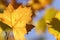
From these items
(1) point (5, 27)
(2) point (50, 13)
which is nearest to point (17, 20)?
(1) point (5, 27)

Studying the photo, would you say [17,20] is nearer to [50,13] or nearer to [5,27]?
[5,27]

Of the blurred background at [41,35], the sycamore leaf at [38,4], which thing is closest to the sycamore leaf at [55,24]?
the blurred background at [41,35]

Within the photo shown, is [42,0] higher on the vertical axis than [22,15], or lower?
higher

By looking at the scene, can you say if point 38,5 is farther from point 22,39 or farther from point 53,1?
point 22,39

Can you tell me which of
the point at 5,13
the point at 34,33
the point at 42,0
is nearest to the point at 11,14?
the point at 5,13

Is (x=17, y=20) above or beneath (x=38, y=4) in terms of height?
beneath

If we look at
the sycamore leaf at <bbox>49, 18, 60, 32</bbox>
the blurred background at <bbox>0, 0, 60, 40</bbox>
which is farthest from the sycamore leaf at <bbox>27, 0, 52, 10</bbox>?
the sycamore leaf at <bbox>49, 18, 60, 32</bbox>
